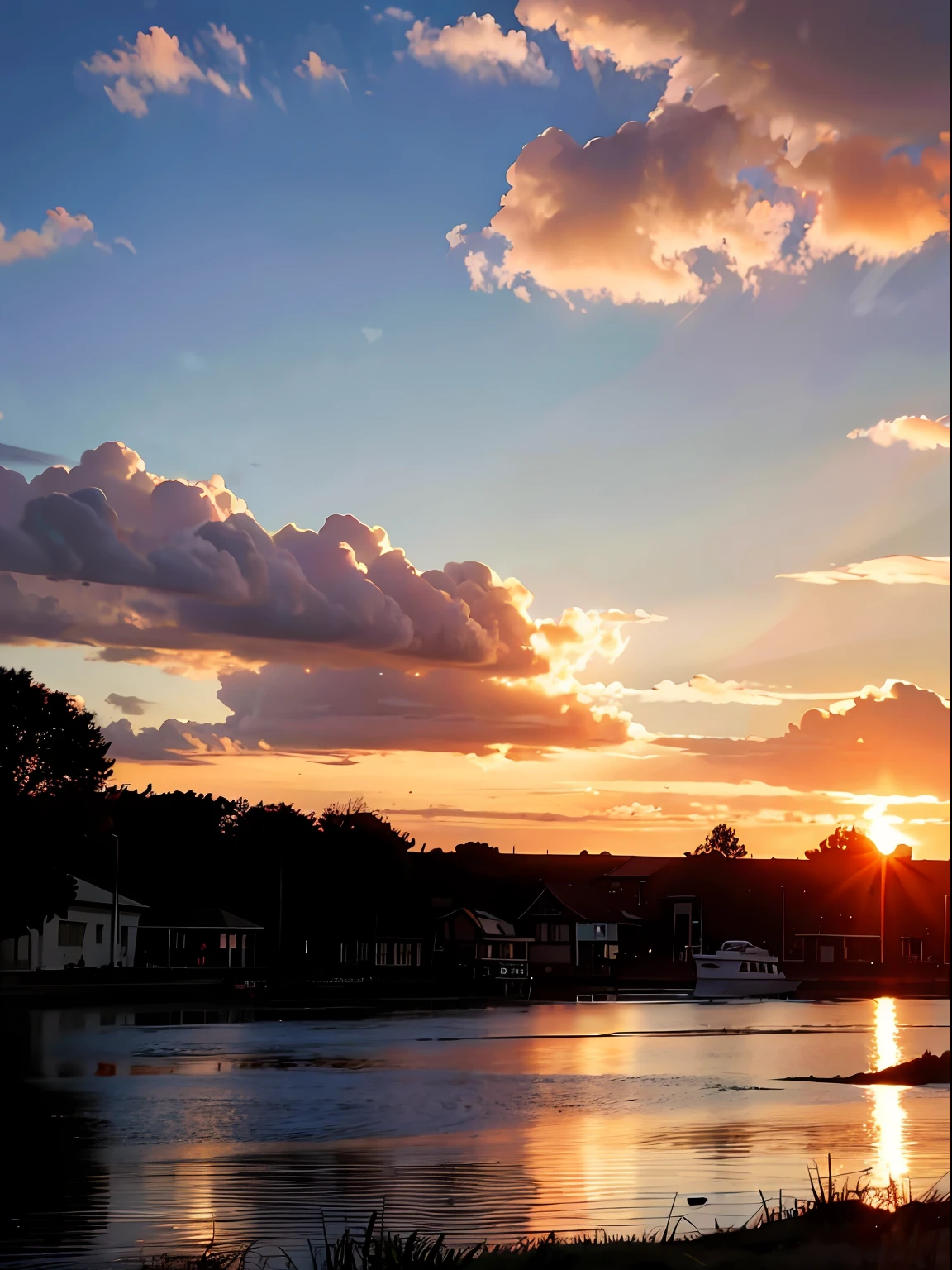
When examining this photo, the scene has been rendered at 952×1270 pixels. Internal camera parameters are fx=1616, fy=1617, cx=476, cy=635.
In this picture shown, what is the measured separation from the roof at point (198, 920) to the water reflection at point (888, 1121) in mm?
59631

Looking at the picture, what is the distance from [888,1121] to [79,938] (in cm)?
7277

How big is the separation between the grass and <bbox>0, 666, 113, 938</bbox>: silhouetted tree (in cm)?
6105

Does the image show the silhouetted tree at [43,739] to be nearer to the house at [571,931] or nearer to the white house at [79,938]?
the white house at [79,938]

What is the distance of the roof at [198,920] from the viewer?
368 feet

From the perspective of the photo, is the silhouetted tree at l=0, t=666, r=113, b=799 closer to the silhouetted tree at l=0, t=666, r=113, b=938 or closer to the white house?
the silhouetted tree at l=0, t=666, r=113, b=938

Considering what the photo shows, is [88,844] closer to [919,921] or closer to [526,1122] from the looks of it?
[526,1122]

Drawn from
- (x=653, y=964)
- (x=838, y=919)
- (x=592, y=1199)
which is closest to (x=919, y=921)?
(x=838, y=919)

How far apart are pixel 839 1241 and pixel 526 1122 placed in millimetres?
18963

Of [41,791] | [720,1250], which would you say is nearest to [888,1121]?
[720,1250]

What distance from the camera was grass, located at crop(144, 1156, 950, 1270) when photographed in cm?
1327

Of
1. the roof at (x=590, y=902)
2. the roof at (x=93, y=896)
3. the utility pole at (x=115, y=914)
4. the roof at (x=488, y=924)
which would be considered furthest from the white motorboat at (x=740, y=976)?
the utility pole at (x=115, y=914)

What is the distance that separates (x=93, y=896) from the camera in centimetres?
9812

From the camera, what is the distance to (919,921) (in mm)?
159250

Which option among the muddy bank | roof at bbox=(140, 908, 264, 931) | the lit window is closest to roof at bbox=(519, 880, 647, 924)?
roof at bbox=(140, 908, 264, 931)
